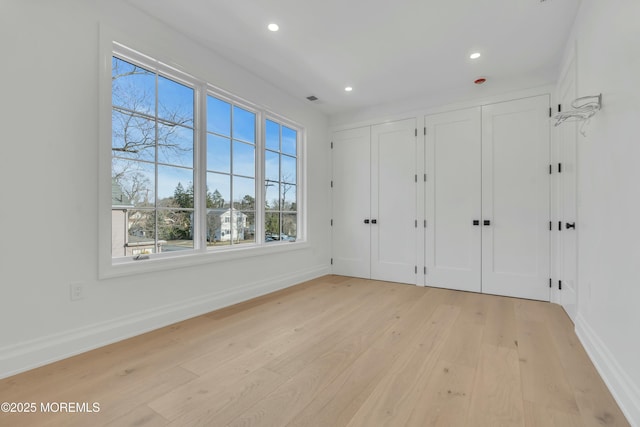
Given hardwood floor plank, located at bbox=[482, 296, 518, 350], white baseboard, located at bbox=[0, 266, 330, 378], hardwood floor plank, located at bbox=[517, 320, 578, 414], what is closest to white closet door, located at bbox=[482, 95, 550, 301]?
hardwood floor plank, located at bbox=[482, 296, 518, 350]

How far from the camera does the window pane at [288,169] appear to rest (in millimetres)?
4098

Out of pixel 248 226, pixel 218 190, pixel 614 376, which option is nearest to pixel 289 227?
pixel 248 226

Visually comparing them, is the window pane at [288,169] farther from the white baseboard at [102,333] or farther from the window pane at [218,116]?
the white baseboard at [102,333]

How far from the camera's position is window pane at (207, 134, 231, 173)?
3.03 meters

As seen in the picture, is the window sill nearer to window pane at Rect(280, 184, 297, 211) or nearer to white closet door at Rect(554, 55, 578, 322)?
window pane at Rect(280, 184, 297, 211)

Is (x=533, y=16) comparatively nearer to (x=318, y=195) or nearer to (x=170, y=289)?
(x=318, y=195)

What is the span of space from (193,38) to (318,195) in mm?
2601

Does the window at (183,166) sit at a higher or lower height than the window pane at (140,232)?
higher

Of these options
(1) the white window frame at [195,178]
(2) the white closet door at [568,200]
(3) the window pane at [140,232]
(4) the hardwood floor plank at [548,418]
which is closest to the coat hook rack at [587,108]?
(2) the white closet door at [568,200]

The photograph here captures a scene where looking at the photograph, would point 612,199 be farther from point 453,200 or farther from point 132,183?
point 132,183

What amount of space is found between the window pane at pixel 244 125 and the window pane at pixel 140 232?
1343 millimetres

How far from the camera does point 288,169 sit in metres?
4.18

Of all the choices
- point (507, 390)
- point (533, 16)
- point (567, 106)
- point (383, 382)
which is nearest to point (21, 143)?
point (383, 382)

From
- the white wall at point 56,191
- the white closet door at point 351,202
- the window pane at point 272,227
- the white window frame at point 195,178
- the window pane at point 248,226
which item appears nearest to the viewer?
the white wall at point 56,191
